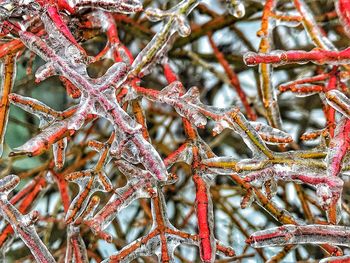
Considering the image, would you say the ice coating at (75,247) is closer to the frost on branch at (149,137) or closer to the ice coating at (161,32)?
the frost on branch at (149,137)

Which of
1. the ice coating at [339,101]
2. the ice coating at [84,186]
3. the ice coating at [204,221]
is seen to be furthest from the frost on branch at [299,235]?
the ice coating at [84,186]

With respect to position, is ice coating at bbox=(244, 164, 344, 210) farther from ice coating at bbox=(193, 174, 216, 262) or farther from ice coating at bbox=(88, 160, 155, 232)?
ice coating at bbox=(88, 160, 155, 232)

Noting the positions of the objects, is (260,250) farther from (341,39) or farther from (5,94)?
(5,94)

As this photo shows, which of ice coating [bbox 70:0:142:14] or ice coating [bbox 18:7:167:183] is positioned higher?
ice coating [bbox 70:0:142:14]

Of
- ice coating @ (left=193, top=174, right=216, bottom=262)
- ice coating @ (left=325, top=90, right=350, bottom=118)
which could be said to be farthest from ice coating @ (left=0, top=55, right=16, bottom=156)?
ice coating @ (left=325, top=90, right=350, bottom=118)

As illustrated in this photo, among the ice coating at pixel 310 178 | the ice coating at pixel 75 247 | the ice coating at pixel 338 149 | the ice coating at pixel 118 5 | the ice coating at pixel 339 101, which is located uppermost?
the ice coating at pixel 118 5

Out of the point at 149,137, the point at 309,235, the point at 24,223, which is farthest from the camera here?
the point at 149,137

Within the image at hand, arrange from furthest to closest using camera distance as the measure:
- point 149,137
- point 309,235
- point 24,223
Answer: point 149,137
point 24,223
point 309,235

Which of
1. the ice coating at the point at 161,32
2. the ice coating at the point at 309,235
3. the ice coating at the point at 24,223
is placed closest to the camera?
the ice coating at the point at 309,235

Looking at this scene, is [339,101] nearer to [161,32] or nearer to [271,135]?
[271,135]

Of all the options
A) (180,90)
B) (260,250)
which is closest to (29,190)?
(180,90)

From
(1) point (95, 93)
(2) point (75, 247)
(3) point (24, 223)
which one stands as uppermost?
(1) point (95, 93)

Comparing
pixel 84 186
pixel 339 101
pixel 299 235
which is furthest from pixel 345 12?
pixel 84 186
